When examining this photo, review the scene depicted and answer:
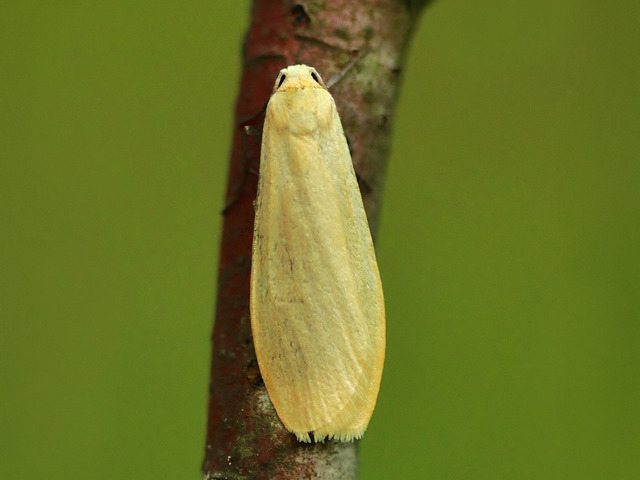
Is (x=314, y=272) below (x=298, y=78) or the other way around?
below

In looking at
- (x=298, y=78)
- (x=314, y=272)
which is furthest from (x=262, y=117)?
(x=314, y=272)

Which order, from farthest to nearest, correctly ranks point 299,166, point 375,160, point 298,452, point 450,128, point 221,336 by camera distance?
point 450,128, point 299,166, point 375,160, point 221,336, point 298,452

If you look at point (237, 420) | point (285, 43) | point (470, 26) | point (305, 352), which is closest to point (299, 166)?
point (285, 43)

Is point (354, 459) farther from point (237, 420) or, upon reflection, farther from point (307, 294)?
point (307, 294)

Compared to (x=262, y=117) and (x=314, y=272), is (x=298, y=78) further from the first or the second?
(x=314, y=272)
